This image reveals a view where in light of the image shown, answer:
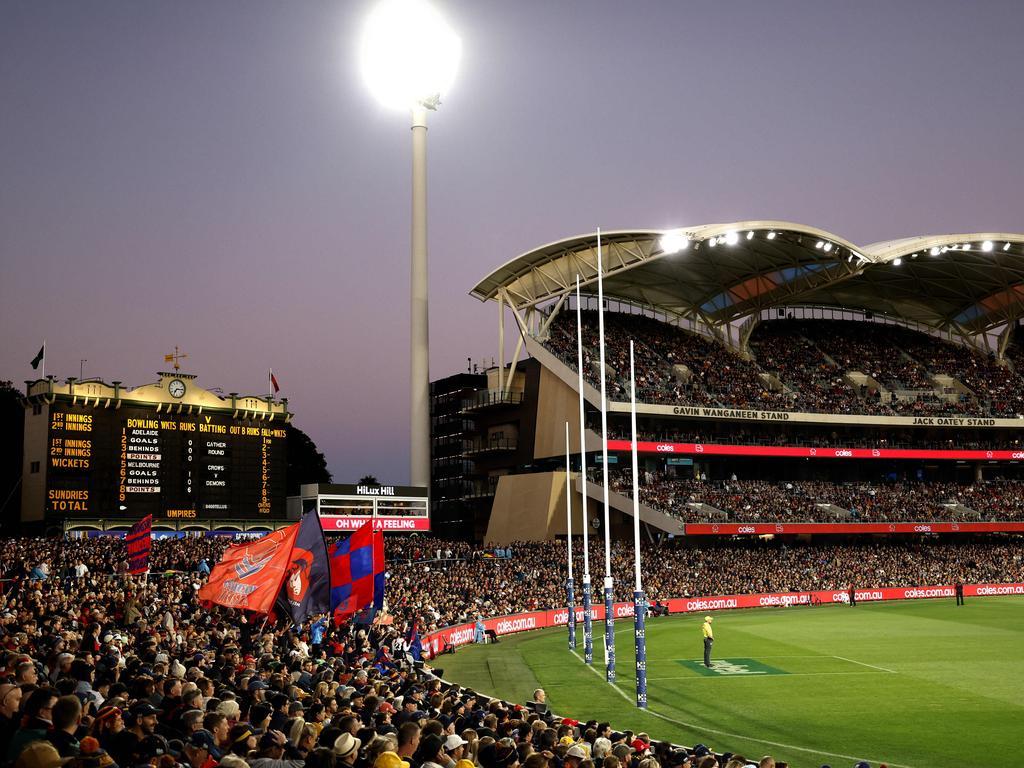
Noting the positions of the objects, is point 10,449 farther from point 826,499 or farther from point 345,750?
point 345,750

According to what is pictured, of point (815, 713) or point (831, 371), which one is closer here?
point (815, 713)

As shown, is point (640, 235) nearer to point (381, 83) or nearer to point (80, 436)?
point (381, 83)

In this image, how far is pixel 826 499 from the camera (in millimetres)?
75562

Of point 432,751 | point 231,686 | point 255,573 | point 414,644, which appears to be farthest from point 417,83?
point 432,751

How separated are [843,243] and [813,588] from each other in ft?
80.4

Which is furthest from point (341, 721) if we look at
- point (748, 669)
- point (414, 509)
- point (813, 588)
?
point (813, 588)

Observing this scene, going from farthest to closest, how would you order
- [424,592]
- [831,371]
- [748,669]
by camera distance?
[831,371] < [424,592] < [748,669]

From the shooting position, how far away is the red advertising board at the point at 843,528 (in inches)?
2657

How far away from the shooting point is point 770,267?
248ft

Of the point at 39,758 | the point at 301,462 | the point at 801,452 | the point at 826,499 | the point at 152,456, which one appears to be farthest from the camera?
the point at 301,462

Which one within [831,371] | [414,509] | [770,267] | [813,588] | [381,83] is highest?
[381,83]

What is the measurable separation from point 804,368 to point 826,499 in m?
13.4

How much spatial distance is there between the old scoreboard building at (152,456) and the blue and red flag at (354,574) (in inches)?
1017

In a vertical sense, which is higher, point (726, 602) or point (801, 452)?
point (801, 452)
